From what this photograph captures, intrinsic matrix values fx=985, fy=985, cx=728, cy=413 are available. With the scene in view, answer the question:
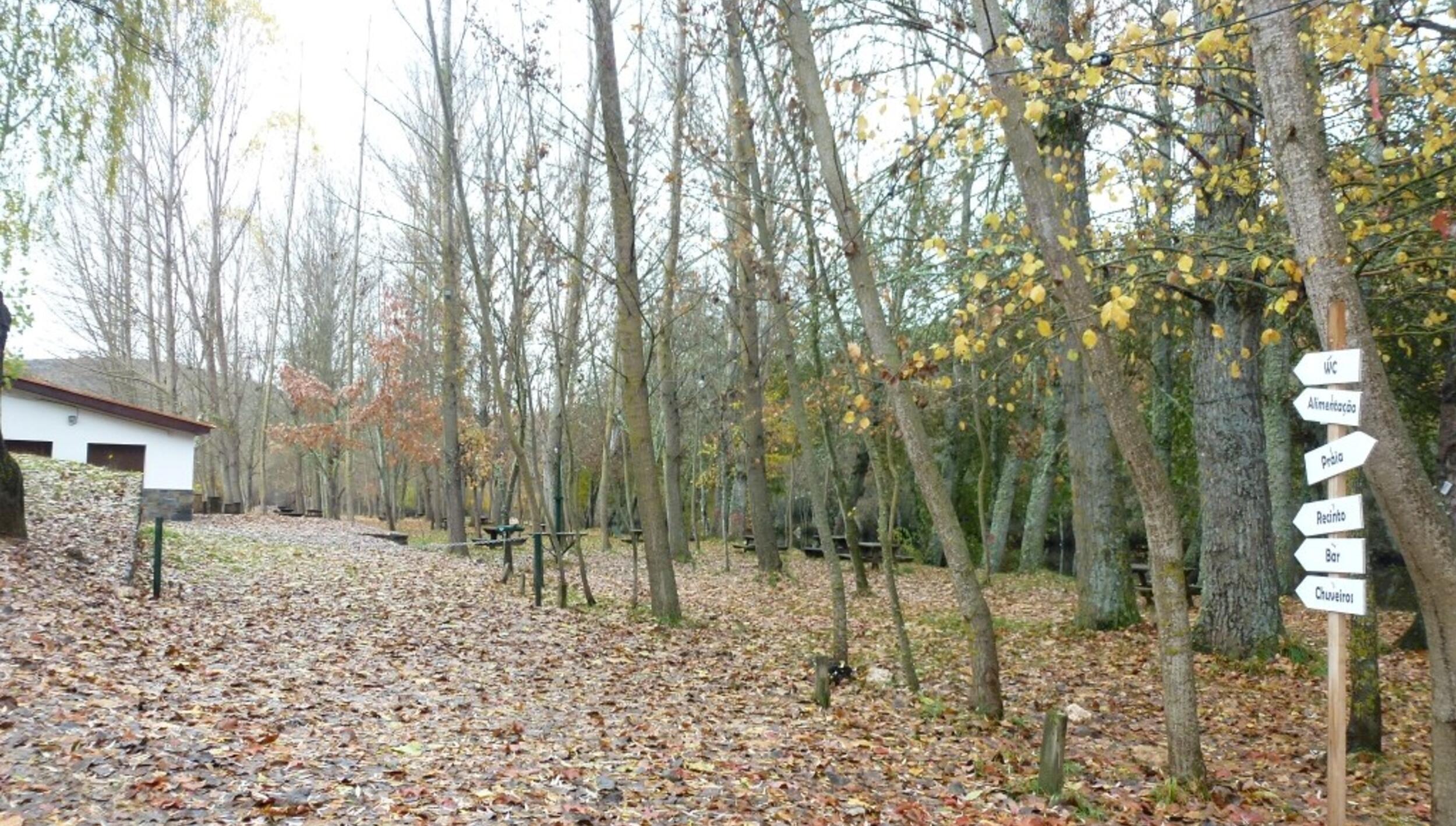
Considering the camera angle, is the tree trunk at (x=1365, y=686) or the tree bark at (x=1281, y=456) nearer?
the tree trunk at (x=1365, y=686)

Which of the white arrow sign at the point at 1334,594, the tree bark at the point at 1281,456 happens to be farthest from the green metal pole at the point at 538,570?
the tree bark at the point at 1281,456

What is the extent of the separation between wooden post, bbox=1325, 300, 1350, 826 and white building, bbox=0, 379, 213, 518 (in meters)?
22.2

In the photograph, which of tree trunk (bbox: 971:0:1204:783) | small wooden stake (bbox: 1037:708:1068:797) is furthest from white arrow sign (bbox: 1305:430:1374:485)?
small wooden stake (bbox: 1037:708:1068:797)

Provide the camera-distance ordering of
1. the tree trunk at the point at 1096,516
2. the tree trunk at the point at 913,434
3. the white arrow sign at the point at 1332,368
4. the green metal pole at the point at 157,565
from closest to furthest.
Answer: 1. the white arrow sign at the point at 1332,368
2. the tree trunk at the point at 913,434
3. the green metal pole at the point at 157,565
4. the tree trunk at the point at 1096,516

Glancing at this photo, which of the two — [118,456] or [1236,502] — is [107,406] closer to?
[118,456]

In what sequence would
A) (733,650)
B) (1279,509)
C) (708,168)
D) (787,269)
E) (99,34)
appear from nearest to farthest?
(708,168)
(733,650)
(99,34)
(787,269)
(1279,509)

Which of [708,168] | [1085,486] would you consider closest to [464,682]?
[708,168]

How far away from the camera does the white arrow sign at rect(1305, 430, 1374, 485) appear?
385 cm

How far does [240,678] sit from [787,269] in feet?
26.8

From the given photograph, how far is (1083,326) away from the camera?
211 inches

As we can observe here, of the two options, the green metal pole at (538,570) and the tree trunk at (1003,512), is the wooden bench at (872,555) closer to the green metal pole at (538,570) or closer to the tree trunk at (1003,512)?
the tree trunk at (1003,512)

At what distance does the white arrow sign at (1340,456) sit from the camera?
3.85 m

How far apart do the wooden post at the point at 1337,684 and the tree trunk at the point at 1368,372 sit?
42mm

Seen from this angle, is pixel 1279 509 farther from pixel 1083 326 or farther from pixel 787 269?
pixel 1083 326
